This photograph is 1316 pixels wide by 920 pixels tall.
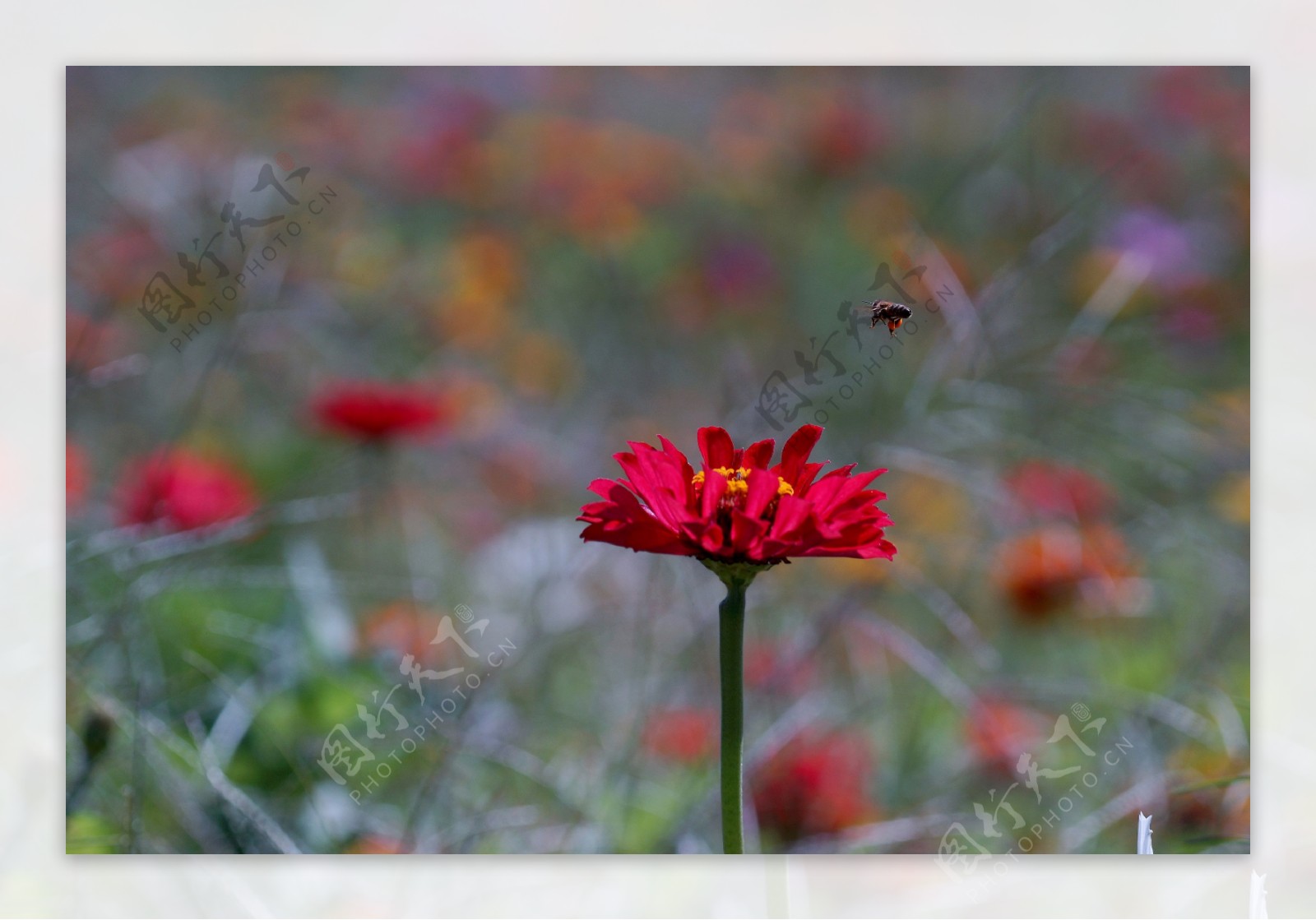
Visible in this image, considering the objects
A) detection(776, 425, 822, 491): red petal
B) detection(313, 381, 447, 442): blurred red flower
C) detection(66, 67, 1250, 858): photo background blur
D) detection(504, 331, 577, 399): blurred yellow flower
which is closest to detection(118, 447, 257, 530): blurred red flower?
detection(66, 67, 1250, 858): photo background blur

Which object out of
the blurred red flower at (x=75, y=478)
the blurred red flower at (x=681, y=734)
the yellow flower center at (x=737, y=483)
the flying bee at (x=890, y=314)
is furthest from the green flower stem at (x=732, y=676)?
the blurred red flower at (x=75, y=478)

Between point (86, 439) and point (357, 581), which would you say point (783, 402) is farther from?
point (86, 439)

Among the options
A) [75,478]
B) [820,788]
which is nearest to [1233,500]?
[820,788]

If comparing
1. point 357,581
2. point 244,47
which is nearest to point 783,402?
point 357,581

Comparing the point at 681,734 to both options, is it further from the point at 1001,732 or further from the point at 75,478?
the point at 75,478

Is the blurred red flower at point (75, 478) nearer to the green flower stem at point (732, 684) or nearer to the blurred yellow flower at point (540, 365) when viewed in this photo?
the blurred yellow flower at point (540, 365)

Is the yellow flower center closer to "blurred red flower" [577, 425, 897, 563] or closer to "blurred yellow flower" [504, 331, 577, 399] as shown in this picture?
"blurred red flower" [577, 425, 897, 563]
